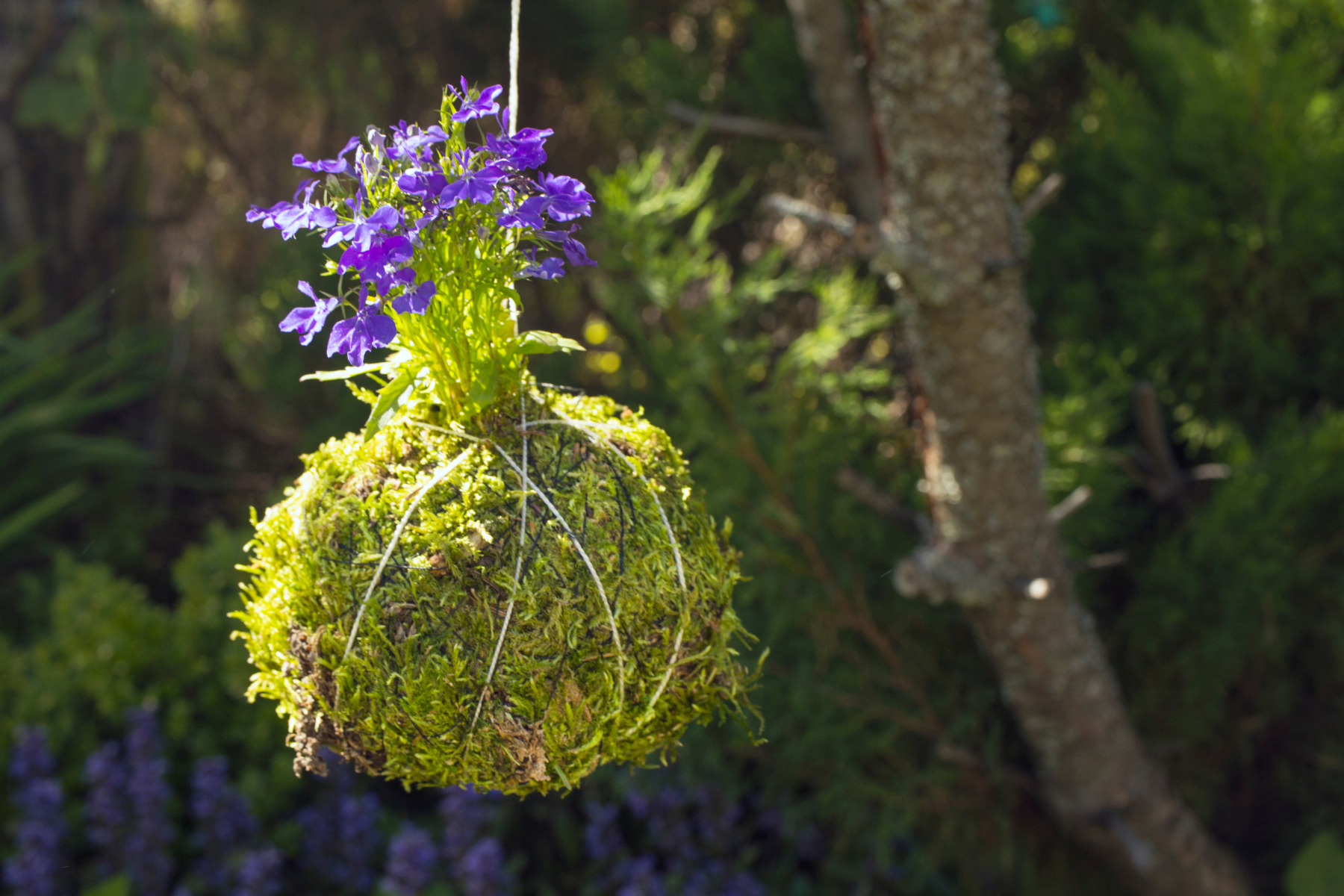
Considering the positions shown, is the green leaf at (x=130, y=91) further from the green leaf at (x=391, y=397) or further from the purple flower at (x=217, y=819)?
the green leaf at (x=391, y=397)

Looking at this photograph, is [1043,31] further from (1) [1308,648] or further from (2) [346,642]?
(2) [346,642]

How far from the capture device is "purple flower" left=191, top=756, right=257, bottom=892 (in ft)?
8.11

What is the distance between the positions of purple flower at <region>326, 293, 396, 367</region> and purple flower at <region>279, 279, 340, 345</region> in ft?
0.05

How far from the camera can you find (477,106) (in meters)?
0.79

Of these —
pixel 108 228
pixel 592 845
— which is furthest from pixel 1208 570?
pixel 108 228

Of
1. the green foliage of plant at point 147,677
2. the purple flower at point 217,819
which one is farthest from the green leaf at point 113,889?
the green foliage of plant at point 147,677

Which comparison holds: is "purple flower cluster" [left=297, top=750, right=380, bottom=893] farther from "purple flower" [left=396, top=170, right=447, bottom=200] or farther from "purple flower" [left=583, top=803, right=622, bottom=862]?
"purple flower" [left=396, top=170, right=447, bottom=200]

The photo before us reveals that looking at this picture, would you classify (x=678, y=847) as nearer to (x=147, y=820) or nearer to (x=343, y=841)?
(x=343, y=841)

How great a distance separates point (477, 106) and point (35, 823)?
8.03ft

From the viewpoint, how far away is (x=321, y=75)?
3.69m

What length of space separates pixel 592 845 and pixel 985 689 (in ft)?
3.82

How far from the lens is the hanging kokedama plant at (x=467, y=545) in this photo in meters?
0.81

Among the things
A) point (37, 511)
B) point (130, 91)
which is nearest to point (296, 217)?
point (37, 511)

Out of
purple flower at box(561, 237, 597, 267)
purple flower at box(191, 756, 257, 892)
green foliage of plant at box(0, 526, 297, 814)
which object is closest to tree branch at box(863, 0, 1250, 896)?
purple flower at box(561, 237, 597, 267)
